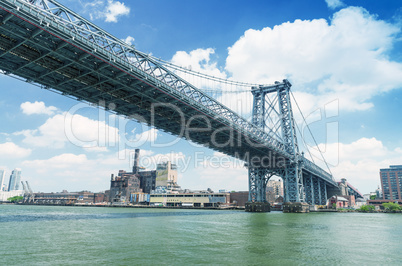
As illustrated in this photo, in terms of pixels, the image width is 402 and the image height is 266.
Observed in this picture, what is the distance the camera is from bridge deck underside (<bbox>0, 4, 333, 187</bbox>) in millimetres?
25875

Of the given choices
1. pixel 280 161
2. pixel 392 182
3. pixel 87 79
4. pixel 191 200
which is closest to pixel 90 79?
pixel 87 79

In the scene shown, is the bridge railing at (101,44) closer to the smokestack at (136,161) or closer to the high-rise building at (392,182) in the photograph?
the smokestack at (136,161)

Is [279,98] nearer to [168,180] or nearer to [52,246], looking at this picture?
[52,246]

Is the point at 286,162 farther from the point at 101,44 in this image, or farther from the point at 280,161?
the point at 101,44

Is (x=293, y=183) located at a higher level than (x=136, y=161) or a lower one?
lower

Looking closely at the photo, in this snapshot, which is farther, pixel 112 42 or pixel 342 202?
pixel 342 202

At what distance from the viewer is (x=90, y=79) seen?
3528 cm

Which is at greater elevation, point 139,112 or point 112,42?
point 112,42

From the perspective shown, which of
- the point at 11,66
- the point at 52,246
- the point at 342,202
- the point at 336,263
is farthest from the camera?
the point at 342,202

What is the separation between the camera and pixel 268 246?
68.1ft

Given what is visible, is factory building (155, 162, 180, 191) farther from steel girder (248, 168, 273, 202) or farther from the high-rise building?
the high-rise building

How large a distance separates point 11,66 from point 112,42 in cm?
1136

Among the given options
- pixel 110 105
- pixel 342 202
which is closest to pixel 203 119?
pixel 110 105

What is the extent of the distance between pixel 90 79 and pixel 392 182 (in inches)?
7770
